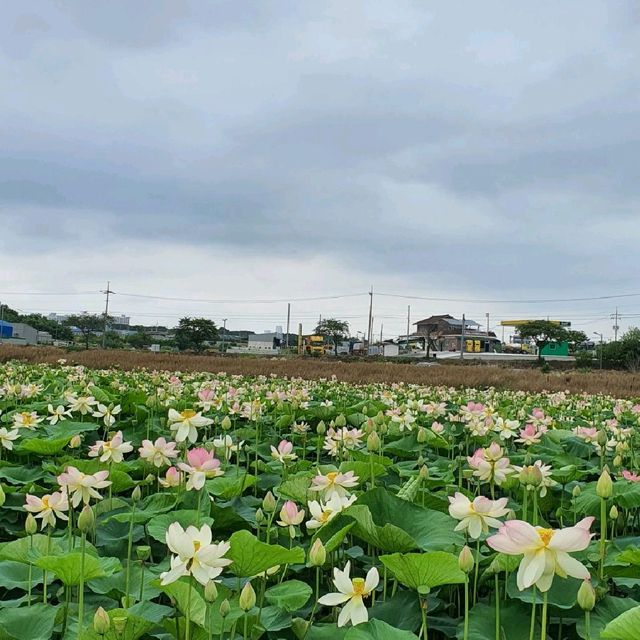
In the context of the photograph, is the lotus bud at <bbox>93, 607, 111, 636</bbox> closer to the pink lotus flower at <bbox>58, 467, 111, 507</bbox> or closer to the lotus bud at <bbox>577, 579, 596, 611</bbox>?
the pink lotus flower at <bbox>58, 467, 111, 507</bbox>

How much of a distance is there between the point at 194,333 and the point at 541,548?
57105 millimetres

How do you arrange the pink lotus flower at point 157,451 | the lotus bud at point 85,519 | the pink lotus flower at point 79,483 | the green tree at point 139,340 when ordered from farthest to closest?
the green tree at point 139,340, the pink lotus flower at point 157,451, the pink lotus flower at point 79,483, the lotus bud at point 85,519

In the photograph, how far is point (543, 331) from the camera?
56469 millimetres

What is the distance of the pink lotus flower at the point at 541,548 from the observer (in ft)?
3.09

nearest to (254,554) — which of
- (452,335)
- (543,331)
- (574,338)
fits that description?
(543,331)

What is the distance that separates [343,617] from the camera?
3.75 ft

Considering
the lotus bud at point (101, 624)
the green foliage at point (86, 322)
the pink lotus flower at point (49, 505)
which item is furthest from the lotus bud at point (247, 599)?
the green foliage at point (86, 322)

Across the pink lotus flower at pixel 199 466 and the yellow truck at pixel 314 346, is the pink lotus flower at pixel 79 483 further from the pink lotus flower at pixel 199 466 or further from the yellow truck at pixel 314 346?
the yellow truck at pixel 314 346

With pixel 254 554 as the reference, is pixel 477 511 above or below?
above

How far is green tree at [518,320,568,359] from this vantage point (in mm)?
56188

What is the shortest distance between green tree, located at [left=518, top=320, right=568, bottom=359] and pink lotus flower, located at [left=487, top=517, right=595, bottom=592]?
58174mm

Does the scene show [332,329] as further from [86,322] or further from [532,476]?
[532,476]

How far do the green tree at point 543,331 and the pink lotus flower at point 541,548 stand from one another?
191 feet

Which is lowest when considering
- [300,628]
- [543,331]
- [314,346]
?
[300,628]
